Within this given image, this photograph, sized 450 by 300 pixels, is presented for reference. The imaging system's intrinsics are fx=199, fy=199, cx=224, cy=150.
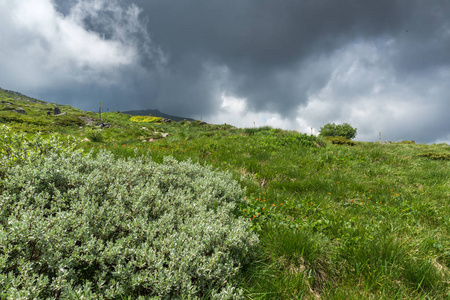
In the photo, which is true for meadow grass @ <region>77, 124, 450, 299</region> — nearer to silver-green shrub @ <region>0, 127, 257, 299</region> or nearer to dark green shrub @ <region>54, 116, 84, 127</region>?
silver-green shrub @ <region>0, 127, 257, 299</region>

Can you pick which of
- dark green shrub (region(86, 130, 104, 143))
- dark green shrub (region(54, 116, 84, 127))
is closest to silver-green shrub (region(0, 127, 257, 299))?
dark green shrub (region(86, 130, 104, 143))

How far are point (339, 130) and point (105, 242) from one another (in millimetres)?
79998

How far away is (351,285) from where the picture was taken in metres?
2.85

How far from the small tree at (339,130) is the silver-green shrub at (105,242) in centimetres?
7397

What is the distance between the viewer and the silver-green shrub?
1.96 meters

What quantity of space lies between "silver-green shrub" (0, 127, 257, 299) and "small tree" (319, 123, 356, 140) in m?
74.0

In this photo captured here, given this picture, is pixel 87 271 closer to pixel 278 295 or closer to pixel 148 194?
pixel 148 194

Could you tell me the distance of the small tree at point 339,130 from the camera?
2716 inches

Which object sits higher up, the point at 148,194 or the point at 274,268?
the point at 148,194

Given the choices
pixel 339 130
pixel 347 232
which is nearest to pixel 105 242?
pixel 347 232

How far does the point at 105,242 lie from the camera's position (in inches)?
102

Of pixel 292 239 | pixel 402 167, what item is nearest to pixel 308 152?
pixel 402 167

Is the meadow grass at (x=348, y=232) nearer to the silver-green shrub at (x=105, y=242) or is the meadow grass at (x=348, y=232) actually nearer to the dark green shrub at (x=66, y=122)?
the silver-green shrub at (x=105, y=242)

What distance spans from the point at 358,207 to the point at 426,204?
186cm
